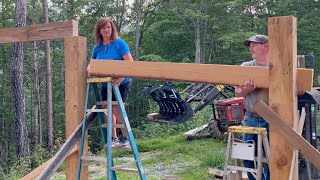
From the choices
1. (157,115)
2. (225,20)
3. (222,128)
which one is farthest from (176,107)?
(225,20)

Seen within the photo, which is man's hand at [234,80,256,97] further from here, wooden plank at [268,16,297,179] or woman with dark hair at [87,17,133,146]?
woman with dark hair at [87,17,133,146]

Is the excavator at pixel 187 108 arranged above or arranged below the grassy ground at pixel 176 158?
above

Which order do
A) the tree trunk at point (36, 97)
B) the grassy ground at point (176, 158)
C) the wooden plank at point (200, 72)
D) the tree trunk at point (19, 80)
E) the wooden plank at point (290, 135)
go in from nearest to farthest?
the wooden plank at point (290, 135) → the wooden plank at point (200, 72) → the grassy ground at point (176, 158) → the tree trunk at point (19, 80) → the tree trunk at point (36, 97)

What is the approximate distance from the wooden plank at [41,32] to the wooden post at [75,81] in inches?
3.6

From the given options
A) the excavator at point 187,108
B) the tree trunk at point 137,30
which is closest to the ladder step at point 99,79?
the excavator at point 187,108

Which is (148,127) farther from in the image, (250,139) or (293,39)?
(293,39)

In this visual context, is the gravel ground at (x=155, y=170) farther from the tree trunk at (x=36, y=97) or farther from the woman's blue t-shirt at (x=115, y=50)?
the tree trunk at (x=36, y=97)

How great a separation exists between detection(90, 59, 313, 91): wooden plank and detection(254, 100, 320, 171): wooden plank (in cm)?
21

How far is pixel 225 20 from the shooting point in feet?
75.5

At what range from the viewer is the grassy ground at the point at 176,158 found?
24.7 feet

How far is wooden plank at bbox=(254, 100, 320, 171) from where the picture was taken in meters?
2.71

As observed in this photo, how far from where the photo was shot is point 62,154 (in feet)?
12.6

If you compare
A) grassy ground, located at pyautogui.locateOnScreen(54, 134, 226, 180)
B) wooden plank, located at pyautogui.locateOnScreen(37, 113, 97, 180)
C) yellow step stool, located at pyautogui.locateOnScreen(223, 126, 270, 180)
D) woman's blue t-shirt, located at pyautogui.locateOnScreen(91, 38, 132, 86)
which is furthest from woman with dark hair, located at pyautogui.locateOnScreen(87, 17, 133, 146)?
grassy ground, located at pyautogui.locateOnScreen(54, 134, 226, 180)

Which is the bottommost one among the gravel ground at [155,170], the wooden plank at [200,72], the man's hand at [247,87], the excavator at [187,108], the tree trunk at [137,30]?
the gravel ground at [155,170]
